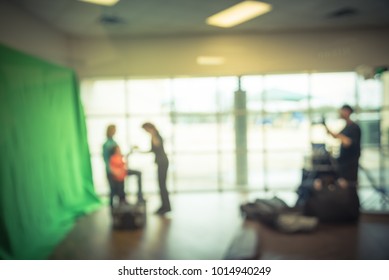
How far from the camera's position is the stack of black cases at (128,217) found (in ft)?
9.91

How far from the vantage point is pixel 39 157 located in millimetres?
2934

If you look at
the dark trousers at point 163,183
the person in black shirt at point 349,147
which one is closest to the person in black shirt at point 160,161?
the dark trousers at point 163,183

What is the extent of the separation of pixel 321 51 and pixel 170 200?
7.27ft

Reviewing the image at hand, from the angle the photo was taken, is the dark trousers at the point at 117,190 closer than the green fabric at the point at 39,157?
No

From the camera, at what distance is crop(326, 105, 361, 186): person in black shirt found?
9.61 feet

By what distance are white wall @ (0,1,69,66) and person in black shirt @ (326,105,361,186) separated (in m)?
3.00

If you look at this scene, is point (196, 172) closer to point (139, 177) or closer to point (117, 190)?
point (139, 177)

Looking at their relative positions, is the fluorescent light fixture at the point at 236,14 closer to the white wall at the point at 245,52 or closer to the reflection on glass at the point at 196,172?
the white wall at the point at 245,52

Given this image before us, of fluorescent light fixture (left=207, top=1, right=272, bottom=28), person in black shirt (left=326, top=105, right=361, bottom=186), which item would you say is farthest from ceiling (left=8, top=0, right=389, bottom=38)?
person in black shirt (left=326, top=105, right=361, bottom=186)

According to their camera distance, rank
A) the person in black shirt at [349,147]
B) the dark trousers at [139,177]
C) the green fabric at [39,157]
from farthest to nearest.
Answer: the dark trousers at [139,177]
the person in black shirt at [349,147]
the green fabric at [39,157]

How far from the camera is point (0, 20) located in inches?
101

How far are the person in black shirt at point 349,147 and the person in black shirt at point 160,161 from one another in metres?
1.82
